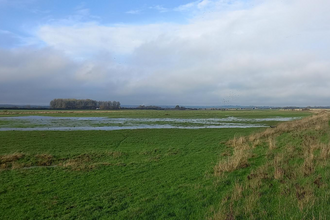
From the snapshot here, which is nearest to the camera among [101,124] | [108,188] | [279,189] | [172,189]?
[279,189]

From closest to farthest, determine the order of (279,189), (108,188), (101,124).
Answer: (279,189)
(108,188)
(101,124)

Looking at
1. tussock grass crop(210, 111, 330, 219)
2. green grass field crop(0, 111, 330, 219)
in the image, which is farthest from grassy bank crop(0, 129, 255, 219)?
tussock grass crop(210, 111, 330, 219)

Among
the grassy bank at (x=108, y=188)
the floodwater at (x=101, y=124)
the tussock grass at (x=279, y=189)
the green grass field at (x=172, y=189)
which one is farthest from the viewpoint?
the floodwater at (x=101, y=124)

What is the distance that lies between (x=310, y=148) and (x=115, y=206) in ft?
36.5

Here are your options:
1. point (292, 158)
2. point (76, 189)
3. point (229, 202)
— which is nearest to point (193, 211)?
point (229, 202)

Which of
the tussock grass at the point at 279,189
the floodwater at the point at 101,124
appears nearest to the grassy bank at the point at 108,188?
the tussock grass at the point at 279,189

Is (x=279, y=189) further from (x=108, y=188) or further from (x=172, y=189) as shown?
(x=108, y=188)

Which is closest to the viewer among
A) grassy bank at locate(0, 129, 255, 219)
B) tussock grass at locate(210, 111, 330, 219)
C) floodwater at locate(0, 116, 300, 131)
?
tussock grass at locate(210, 111, 330, 219)

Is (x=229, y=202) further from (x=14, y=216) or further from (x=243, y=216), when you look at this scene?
(x=14, y=216)

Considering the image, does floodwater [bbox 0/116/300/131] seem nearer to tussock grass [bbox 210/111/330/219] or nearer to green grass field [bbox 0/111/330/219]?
green grass field [bbox 0/111/330/219]

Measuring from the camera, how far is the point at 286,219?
628 centimetres

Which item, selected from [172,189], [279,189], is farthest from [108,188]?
[279,189]

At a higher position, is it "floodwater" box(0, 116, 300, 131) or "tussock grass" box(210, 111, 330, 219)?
"tussock grass" box(210, 111, 330, 219)

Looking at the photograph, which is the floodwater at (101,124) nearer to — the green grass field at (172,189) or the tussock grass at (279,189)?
the green grass field at (172,189)
